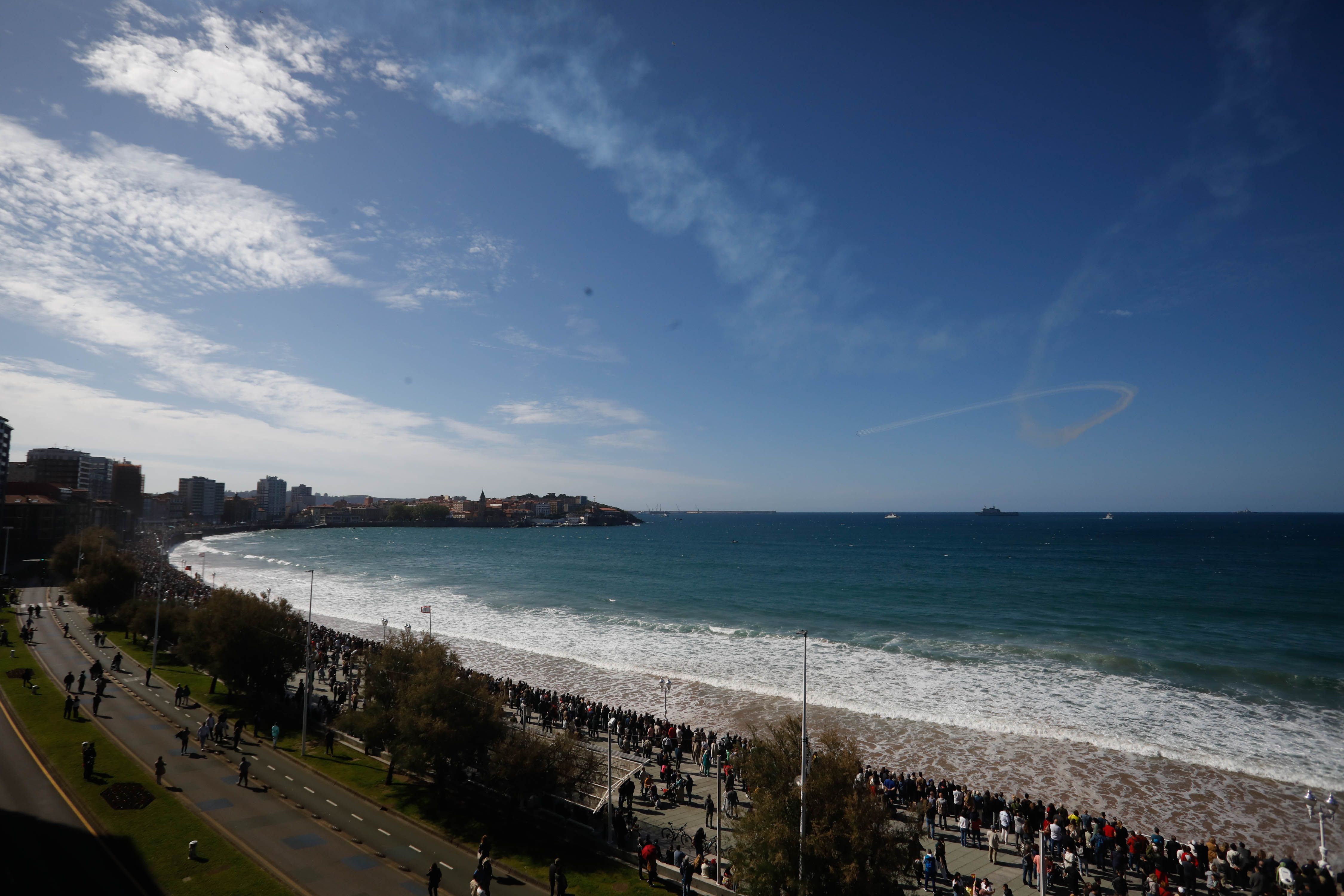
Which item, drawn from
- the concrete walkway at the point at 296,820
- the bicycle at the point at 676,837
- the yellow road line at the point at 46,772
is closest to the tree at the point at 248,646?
the concrete walkway at the point at 296,820

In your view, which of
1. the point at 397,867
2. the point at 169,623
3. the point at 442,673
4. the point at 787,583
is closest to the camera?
the point at 397,867

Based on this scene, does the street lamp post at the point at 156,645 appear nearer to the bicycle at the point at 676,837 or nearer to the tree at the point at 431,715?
the tree at the point at 431,715

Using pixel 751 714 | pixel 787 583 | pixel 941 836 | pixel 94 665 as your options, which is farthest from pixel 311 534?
pixel 941 836

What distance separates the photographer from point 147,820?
17562 millimetres

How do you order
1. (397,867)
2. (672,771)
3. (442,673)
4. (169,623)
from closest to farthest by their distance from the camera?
(397,867)
(442,673)
(672,771)
(169,623)

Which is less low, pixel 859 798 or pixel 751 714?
pixel 859 798

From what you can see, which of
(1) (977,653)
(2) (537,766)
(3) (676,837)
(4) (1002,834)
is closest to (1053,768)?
(4) (1002,834)

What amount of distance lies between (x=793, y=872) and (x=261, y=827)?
14847mm

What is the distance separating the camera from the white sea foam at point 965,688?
27438 mm

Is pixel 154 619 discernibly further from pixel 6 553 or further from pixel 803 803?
pixel 6 553

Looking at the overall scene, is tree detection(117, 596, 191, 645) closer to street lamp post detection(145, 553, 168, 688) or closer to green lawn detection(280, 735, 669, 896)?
street lamp post detection(145, 553, 168, 688)

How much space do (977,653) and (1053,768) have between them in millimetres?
18301

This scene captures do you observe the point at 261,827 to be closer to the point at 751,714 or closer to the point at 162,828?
→ the point at 162,828

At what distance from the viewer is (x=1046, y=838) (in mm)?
18438
